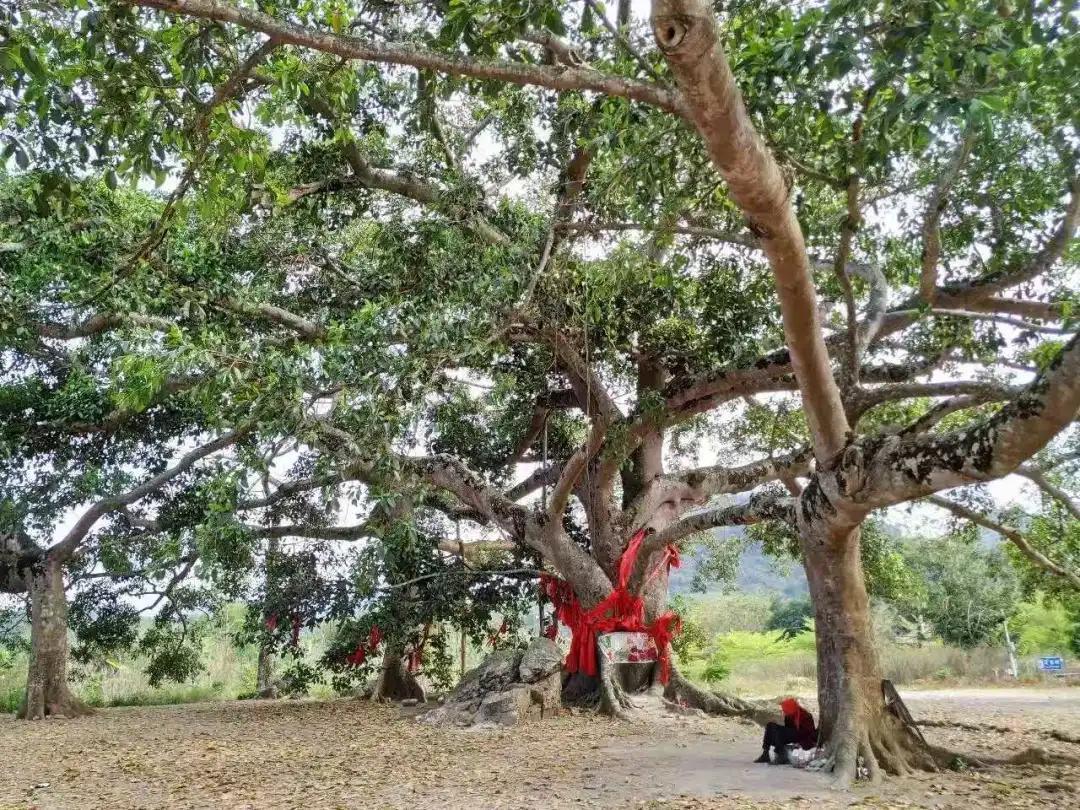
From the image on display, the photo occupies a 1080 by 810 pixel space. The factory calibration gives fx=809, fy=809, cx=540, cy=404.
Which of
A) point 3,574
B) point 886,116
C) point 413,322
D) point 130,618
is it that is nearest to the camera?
point 886,116

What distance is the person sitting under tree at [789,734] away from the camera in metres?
5.30

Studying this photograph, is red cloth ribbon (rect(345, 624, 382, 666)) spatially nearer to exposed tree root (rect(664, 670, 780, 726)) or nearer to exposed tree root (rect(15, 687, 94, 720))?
exposed tree root (rect(15, 687, 94, 720))

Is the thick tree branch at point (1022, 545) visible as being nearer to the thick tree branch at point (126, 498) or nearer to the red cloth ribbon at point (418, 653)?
the red cloth ribbon at point (418, 653)

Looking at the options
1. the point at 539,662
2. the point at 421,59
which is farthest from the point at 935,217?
the point at 539,662

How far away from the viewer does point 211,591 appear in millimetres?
12008

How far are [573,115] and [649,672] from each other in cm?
602

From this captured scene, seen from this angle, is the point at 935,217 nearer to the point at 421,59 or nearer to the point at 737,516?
the point at 737,516

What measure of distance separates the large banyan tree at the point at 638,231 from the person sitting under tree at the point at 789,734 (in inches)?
7.2

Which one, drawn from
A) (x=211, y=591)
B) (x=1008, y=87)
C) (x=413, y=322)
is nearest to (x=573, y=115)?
(x=413, y=322)

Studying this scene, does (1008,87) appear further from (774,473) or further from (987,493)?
(987,493)

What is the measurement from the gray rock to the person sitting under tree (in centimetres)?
326

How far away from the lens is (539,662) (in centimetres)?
845

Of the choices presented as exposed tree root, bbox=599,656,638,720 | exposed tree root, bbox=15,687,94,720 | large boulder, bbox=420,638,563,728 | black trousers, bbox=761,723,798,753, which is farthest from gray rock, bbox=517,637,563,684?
exposed tree root, bbox=15,687,94,720

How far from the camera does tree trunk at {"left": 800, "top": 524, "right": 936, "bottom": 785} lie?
5044 millimetres
